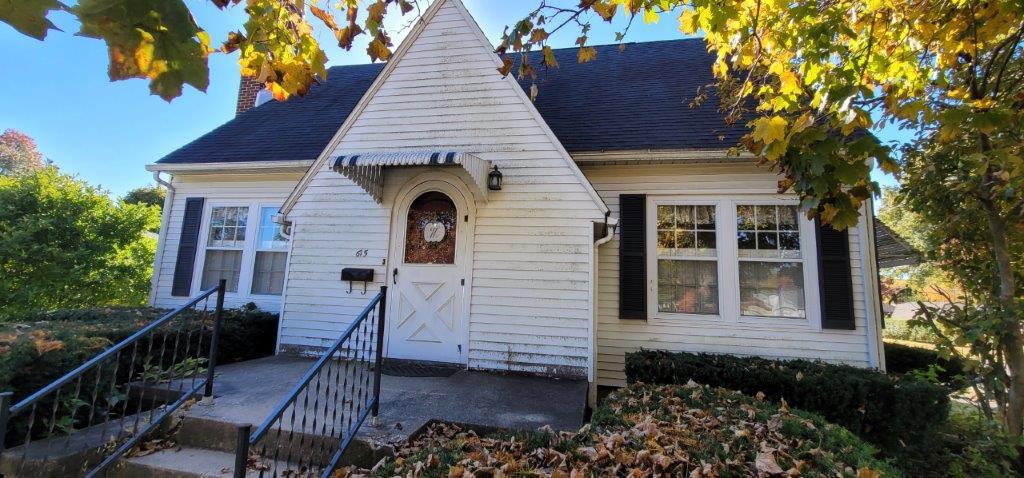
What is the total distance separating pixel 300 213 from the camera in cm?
652

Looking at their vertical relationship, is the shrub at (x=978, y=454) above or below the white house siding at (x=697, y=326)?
below

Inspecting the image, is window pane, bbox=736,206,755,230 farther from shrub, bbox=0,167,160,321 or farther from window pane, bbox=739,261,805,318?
shrub, bbox=0,167,160,321

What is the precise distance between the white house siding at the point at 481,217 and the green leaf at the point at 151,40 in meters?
4.42

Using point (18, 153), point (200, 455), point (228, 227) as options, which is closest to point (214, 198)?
point (228, 227)

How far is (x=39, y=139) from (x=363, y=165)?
4933 centimetres

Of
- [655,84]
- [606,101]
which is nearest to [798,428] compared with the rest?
[606,101]

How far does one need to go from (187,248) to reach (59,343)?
16.8ft

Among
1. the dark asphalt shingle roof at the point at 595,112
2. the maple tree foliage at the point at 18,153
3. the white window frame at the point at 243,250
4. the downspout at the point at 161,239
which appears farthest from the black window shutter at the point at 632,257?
the maple tree foliage at the point at 18,153

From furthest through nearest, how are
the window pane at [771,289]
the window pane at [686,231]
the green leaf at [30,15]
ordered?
the window pane at [686,231], the window pane at [771,289], the green leaf at [30,15]

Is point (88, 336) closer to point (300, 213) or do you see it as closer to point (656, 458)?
point (300, 213)

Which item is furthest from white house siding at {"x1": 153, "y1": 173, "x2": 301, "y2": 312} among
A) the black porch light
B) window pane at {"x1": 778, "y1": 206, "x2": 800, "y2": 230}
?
window pane at {"x1": 778, "y1": 206, "x2": 800, "y2": 230}

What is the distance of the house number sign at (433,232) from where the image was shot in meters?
6.14

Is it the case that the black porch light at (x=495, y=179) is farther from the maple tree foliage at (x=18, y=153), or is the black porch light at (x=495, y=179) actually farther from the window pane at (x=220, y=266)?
the maple tree foliage at (x=18, y=153)

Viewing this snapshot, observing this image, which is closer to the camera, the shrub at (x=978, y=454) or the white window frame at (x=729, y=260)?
the shrub at (x=978, y=454)
